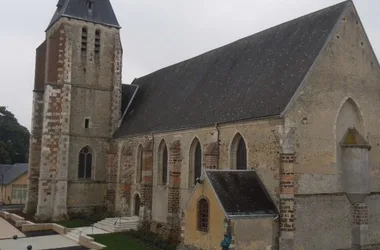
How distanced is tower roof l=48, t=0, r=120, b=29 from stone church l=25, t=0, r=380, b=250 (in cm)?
24

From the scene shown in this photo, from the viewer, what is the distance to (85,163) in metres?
31.2

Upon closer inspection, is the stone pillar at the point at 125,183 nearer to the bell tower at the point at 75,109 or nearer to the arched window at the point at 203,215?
the bell tower at the point at 75,109

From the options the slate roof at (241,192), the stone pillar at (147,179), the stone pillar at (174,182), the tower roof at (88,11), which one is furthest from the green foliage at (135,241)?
the tower roof at (88,11)

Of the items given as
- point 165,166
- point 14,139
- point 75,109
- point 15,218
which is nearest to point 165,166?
point 165,166

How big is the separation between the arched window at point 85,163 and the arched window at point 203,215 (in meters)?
15.7

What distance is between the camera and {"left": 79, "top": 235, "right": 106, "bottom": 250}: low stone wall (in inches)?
797

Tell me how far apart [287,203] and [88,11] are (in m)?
23.0

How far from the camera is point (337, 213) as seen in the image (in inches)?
706

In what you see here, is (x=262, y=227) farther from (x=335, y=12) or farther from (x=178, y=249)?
(x=335, y=12)

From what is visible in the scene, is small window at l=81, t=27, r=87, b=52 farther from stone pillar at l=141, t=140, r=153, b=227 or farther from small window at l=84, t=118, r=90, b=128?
stone pillar at l=141, t=140, r=153, b=227

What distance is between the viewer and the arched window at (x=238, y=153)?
19.6 meters

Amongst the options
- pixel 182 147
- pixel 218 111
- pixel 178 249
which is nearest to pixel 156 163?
pixel 182 147

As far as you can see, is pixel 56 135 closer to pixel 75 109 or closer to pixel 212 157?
pixel 75 109

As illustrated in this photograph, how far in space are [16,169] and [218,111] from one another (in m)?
41.2
